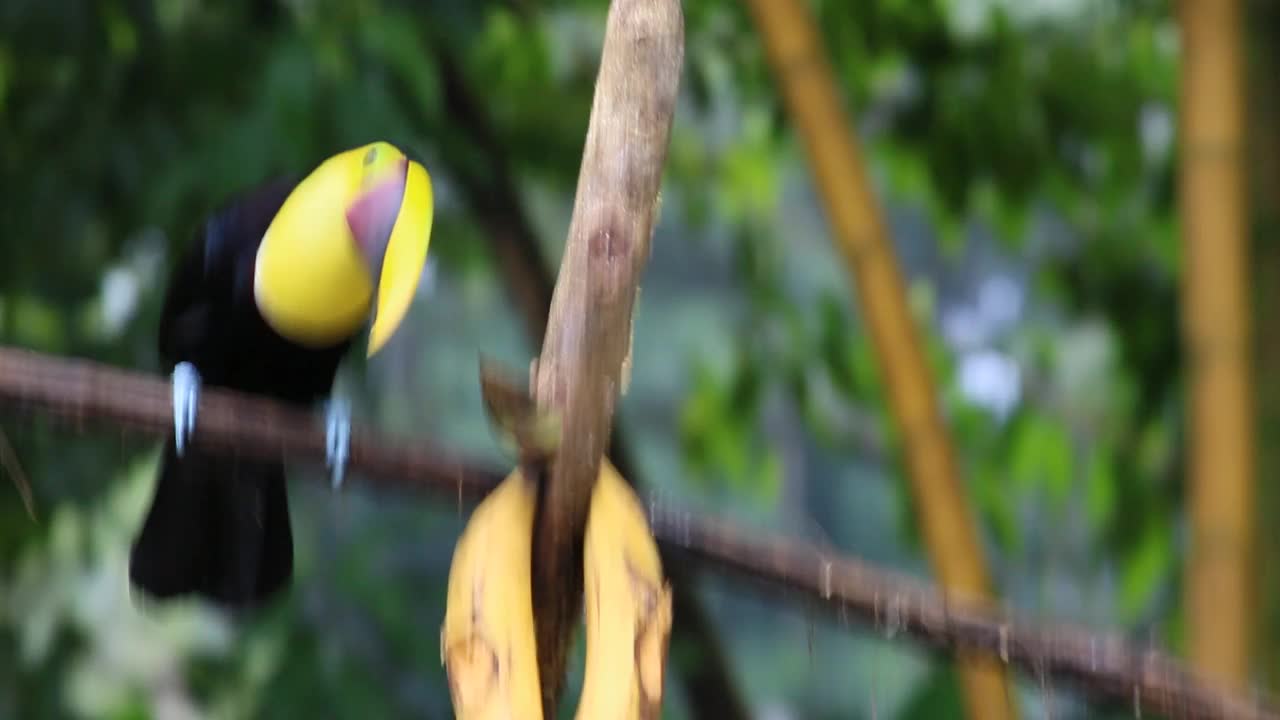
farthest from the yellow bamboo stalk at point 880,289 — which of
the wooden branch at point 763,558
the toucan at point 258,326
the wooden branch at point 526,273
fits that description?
the wooden branch at point 763,558

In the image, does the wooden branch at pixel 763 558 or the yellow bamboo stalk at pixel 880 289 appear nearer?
the wooden branch at pixel 763 558

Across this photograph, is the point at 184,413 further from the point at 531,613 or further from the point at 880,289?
the point at 880,289

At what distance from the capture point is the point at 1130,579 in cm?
162

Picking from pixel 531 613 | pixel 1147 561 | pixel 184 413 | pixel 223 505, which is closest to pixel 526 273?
pixel 223 505

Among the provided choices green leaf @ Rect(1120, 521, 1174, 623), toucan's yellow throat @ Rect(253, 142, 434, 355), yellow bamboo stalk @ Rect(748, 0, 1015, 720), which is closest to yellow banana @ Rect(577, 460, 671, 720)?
toucan's yellow throat @ Rect(253, 142, 434, 355)

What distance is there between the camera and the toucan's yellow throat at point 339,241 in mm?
880

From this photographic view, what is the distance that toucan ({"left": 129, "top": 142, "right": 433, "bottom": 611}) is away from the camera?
Result: 0.98 metres

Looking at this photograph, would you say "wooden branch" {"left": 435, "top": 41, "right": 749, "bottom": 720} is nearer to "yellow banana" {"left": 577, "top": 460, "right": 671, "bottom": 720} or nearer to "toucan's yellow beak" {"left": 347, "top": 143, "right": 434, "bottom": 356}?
"toucan's yellow beak" {"left": 347, "top": 143, "right": 434, "bottom": 356}

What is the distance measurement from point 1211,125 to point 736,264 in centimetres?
71

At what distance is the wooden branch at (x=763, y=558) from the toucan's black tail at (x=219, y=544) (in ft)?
1.28

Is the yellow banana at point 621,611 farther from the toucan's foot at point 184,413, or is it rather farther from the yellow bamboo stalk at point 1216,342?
the yellow bamboo stalk at point 1216,342

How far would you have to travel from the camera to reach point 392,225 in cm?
92

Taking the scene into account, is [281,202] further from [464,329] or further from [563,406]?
[464,329]

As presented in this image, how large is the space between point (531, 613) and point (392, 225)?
0.40m
